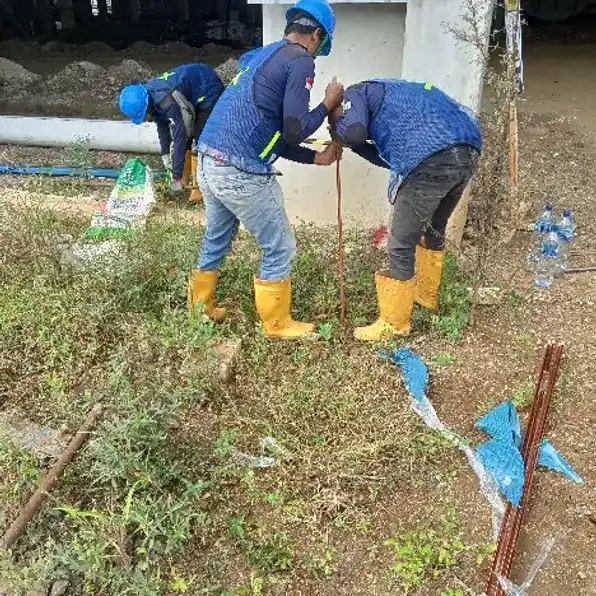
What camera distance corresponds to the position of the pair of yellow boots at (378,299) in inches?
154

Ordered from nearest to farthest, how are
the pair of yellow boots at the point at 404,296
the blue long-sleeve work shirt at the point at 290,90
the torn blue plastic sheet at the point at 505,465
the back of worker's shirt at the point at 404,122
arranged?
the torn blue plastic sheet at the point at 505,465 → the blue long-sleeve work shirt at the point at 290,90 → the back of worker's shirt at the point at 404,122 → the pair of yellow boots at the point at 404,296

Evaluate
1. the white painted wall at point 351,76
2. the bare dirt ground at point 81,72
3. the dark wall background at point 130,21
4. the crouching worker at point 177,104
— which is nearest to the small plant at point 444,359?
the white painted wall at point 351,76

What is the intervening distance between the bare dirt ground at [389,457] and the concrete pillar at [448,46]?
85cm

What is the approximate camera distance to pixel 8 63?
1030 cm

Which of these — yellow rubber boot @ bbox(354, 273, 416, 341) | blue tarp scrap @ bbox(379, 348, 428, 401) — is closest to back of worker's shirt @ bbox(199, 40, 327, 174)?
yellow rubber boot @ bbox(354, 273, 416, 341)

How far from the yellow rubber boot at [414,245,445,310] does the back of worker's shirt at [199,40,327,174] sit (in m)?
1.07

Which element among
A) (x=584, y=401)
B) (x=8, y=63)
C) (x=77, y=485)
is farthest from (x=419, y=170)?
(x=8, y=63)

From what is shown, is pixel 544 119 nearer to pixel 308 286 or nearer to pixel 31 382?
pixel 308 286

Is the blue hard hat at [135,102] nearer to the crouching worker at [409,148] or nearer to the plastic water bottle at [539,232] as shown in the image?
the crouching worker at [409,148]

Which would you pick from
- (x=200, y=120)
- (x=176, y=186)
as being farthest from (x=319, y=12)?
(x=176, y=186)

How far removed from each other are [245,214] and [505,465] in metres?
1.78

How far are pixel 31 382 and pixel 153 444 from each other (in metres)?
1.04

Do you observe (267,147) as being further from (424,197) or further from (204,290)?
(204,290)

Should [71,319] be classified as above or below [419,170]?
below
